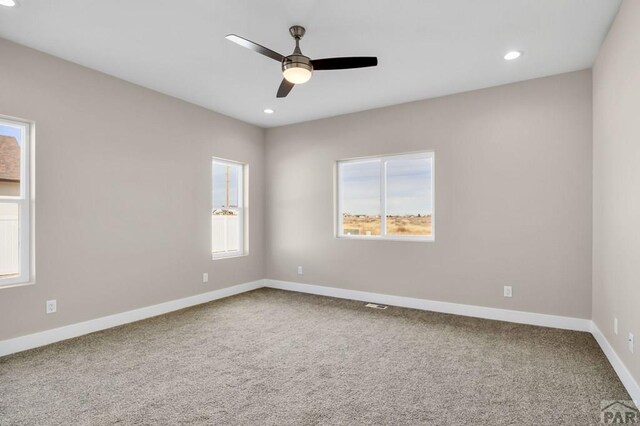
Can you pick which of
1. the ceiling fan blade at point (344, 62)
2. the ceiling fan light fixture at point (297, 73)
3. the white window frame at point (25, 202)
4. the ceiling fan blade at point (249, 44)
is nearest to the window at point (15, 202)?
the white window frame at point (25, 202)

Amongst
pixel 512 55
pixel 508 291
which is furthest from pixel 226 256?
pixel 512 55

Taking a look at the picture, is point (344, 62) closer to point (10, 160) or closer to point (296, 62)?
point (296, 62)

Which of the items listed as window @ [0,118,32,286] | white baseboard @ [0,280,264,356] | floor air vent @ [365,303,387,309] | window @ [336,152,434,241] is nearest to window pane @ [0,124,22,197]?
window @ [0,118,32,286]

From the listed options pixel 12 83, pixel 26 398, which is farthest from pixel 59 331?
pixel 12 83

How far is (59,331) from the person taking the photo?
10.8 feet

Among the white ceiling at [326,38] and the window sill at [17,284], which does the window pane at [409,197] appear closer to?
the white ceiling at [326,38]

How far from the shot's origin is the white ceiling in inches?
98.7

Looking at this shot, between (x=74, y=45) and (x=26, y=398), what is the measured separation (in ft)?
9.53

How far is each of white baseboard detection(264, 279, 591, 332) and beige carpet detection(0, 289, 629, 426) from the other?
0.15 m

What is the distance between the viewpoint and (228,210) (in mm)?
5371

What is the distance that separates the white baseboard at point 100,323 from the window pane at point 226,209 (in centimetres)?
71

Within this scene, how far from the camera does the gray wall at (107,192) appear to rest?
3156 mm

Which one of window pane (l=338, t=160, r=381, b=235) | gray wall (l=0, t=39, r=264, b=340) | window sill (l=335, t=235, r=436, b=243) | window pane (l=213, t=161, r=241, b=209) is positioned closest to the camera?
gray wall (l=0, t=39, r=264, b=340)

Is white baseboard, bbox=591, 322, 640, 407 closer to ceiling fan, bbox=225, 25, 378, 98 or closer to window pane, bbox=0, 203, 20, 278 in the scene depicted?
ceiling fan, bbox=225, 25, 378, 98
